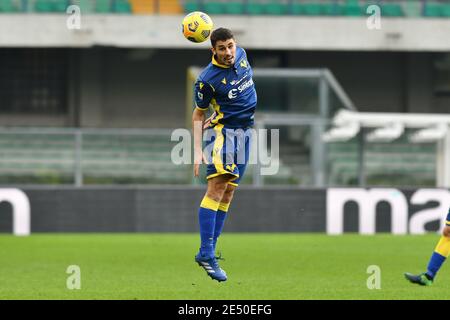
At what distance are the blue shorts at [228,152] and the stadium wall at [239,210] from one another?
9.05 metres

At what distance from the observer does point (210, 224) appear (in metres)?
10.1

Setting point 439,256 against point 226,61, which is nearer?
point 439,256

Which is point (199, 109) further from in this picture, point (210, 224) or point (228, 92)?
point (210, 224)

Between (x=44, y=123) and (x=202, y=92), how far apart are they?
863 inches

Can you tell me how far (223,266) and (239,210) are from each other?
7.18 m

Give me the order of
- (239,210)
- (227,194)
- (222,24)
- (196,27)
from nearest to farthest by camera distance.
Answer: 1. (196,27)
2. (227,194)
3. (239,210)
4. (222,24)

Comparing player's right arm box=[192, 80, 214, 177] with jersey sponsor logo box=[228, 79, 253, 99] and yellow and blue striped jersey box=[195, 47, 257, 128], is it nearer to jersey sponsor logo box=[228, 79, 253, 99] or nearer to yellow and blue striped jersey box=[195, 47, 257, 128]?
yellow and blue striped jersey box=[195, 47, 257, 128]

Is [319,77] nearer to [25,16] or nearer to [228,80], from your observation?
[25,16]

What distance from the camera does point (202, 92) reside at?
10.2 meters

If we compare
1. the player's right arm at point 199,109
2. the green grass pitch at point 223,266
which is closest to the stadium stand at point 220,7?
the green grass pitch at point 223,266

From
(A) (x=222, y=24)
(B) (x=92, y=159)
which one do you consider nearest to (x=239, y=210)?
(B) (x=92, y=159)

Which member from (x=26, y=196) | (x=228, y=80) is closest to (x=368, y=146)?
(x=26, y=196)

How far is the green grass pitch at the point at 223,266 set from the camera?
9492 millimetres

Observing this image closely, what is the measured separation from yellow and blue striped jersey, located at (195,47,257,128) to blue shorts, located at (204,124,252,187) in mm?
75
